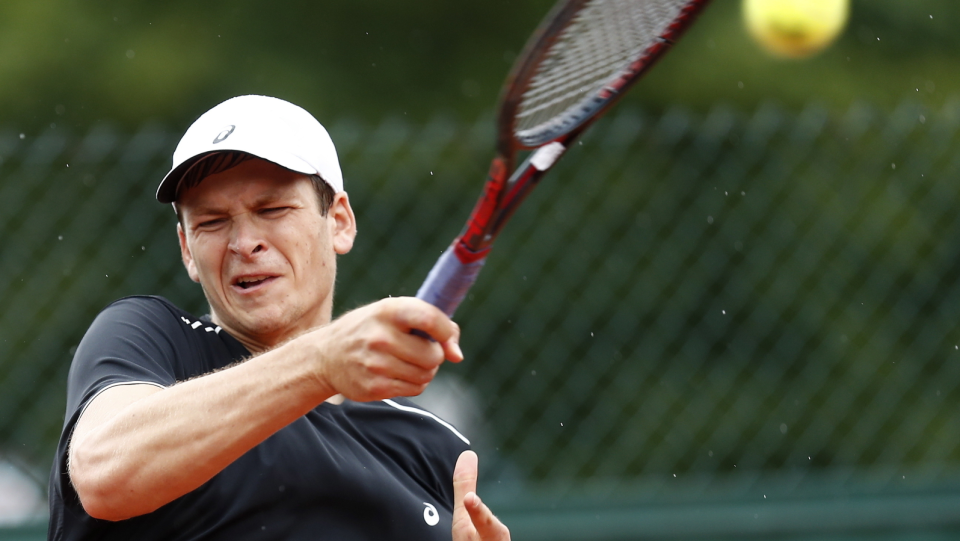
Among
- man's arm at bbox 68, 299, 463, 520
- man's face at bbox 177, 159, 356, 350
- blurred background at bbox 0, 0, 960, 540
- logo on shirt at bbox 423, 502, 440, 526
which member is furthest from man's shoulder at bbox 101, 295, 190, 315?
blurred background at bbox 0, 0, 960, 540

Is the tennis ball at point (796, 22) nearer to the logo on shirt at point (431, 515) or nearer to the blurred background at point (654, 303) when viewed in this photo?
the blurred background at point (654, 303)

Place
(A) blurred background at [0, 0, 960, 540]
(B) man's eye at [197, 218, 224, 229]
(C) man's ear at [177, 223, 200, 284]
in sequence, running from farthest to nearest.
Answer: (A) blurred background at [0, 0, 960, 540] < (C) man's ear at [177, 223, 200, 284] < (B) man's eye at [197, 218, 224, 229]

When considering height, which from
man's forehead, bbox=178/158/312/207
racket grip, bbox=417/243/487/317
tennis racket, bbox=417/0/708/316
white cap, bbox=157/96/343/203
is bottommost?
man's forehead, bbox=178/158/312/207

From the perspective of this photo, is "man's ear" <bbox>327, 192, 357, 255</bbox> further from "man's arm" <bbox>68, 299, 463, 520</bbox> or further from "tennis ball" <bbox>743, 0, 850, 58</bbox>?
"tennis ball" <bbox>743, 0, 850, 58</bbox>

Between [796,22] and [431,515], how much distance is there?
4.73 m

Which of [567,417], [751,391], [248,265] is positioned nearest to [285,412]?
[248,265]

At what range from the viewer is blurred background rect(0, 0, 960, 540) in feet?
14.3

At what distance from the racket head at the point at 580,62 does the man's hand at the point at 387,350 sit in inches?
13.7

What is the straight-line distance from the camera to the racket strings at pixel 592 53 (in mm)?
1979

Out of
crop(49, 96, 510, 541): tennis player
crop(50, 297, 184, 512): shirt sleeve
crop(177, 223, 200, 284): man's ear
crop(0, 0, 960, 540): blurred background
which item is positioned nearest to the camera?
crop(49, 96, 510, 541): tennis player

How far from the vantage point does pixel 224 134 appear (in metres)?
2.31

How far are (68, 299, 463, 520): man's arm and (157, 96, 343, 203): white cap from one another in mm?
634

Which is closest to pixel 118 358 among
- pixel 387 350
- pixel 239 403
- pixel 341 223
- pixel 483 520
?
pixel 239 403

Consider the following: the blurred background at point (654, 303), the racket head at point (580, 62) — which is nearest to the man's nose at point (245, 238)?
the racket head at point (580, 62)
